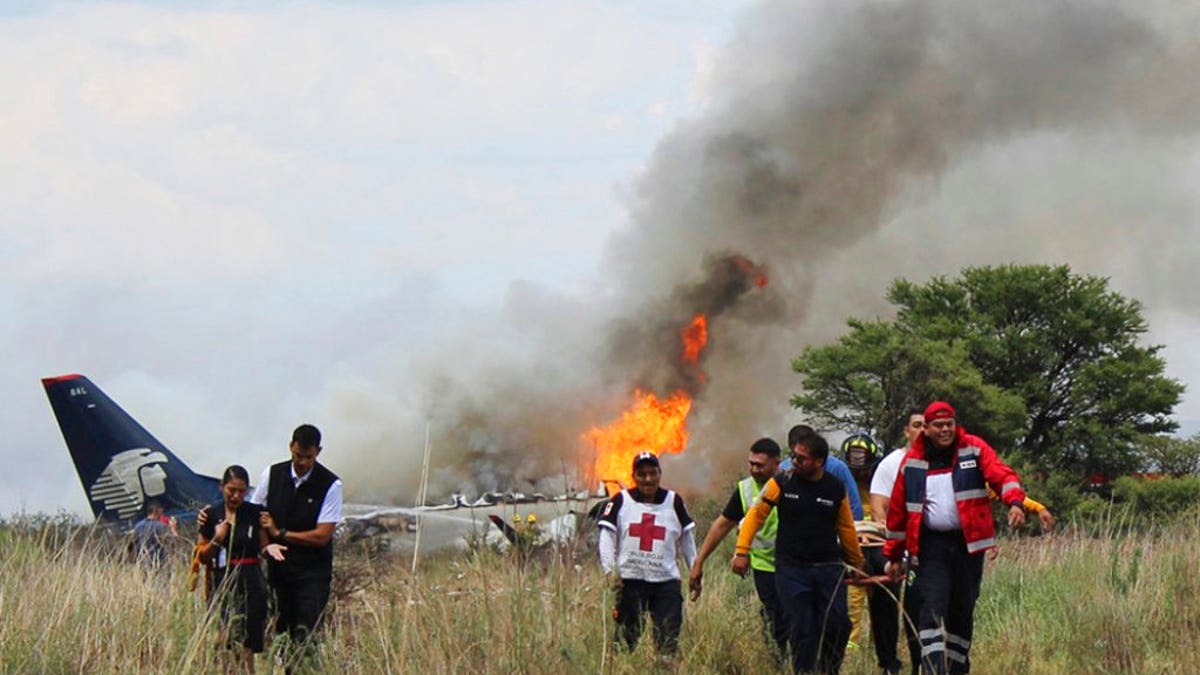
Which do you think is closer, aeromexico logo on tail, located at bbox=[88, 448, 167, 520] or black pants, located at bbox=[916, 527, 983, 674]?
black pants, located at bbox=[916, 527, 983, 674]

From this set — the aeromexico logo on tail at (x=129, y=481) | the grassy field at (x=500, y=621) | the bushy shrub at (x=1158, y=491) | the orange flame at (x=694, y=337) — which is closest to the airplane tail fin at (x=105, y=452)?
the aeromexico logo on tail at (x=129, y=481)

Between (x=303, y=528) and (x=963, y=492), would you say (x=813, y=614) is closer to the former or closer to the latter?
(x=963, y=492)

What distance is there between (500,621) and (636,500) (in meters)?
2.56

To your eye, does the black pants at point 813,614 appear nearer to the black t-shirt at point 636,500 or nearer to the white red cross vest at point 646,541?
the white red cross vest at point 646,541

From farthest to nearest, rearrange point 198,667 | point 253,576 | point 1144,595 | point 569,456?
point 569,456, point 1144,595, point 253,576, point 198,667

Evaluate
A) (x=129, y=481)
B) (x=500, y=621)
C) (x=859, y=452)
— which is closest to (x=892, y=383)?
(x=129, y=481)

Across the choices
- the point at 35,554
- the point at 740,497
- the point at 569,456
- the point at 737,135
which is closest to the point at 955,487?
the point at 740,497

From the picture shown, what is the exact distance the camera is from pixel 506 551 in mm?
8695

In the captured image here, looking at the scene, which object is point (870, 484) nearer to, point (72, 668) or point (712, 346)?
point (72, 668)

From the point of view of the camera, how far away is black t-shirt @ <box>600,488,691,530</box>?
10086 millimetres

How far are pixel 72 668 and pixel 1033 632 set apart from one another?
6.96m

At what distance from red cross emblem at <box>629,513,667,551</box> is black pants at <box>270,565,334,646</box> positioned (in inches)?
80.1

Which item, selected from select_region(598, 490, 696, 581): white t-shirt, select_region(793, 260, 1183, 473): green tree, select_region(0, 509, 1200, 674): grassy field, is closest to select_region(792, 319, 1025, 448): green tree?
select_region(793, 260, 1183, 473): green tree

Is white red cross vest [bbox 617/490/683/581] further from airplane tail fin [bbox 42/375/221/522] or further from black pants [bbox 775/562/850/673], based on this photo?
airplane tail fin [bbox 42/375/221/522]
